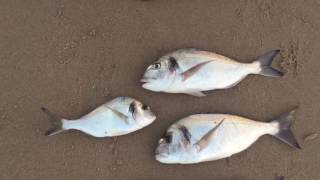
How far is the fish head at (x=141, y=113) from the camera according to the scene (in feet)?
10.1

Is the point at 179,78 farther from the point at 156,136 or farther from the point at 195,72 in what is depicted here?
the point at 156,136

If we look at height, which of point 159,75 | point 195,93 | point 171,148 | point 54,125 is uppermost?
point 159,75

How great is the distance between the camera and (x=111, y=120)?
308cm

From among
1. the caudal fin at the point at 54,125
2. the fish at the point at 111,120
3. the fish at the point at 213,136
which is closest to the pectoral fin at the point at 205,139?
Answer: the fish at the point at 213,136

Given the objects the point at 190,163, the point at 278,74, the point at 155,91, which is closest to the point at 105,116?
the point at 155,91

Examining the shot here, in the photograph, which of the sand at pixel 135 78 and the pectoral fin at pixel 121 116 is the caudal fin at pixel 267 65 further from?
the pectoral fin at pixel 121 116

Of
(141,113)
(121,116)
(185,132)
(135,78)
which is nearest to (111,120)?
(121,116)

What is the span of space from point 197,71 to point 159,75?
232mm

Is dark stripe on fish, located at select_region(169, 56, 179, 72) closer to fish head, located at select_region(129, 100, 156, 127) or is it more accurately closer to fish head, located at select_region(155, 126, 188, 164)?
A: fish head, located at select_region(129, 100, 156, 127)

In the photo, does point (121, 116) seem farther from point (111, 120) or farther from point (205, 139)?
point (205, 139)

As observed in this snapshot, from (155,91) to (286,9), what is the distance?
0.99m

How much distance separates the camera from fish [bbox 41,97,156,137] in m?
3.07

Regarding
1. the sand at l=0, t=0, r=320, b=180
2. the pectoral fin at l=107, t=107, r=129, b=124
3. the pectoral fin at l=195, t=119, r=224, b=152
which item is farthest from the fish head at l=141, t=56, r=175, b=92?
the pectoral fin at l=195, t=119, r=224, b=152

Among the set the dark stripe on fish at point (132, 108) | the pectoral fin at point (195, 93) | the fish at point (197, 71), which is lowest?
the dark stripe on fish at point (132, 108)
